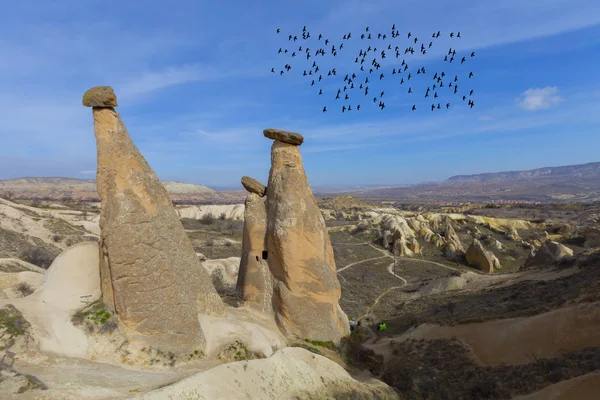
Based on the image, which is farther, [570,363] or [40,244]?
[40,244]

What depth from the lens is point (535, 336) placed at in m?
13.4

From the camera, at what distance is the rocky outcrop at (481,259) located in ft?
128

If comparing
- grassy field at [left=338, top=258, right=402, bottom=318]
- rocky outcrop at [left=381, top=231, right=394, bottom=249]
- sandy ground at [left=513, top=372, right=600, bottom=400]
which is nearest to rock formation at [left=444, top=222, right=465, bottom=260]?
rocky outcrop at [left=381, top=231, right=394, bottom=249]

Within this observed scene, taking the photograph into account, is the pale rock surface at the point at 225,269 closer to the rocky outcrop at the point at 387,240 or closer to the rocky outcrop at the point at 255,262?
the rocky outcrop at the point at 255,262

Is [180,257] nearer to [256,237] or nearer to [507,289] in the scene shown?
[256,237]

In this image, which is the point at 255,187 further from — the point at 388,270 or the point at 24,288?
the point at 388,270

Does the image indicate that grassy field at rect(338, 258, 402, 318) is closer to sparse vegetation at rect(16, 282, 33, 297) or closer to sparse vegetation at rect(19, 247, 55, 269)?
sparse vegetation at rect(16, 282, 33, 297)

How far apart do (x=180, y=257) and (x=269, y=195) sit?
15.7 feet

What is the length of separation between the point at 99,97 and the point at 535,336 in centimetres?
1595

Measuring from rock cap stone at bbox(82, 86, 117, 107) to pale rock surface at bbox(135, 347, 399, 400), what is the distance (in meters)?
7.71

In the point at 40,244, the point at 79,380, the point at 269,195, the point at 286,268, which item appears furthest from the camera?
the point at 40,244

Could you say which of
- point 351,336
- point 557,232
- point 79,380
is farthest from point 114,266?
point 557,232

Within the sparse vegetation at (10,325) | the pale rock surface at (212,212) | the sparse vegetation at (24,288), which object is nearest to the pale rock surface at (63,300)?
the sparse vegetation at (10,325)

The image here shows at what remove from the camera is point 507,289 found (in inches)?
862
